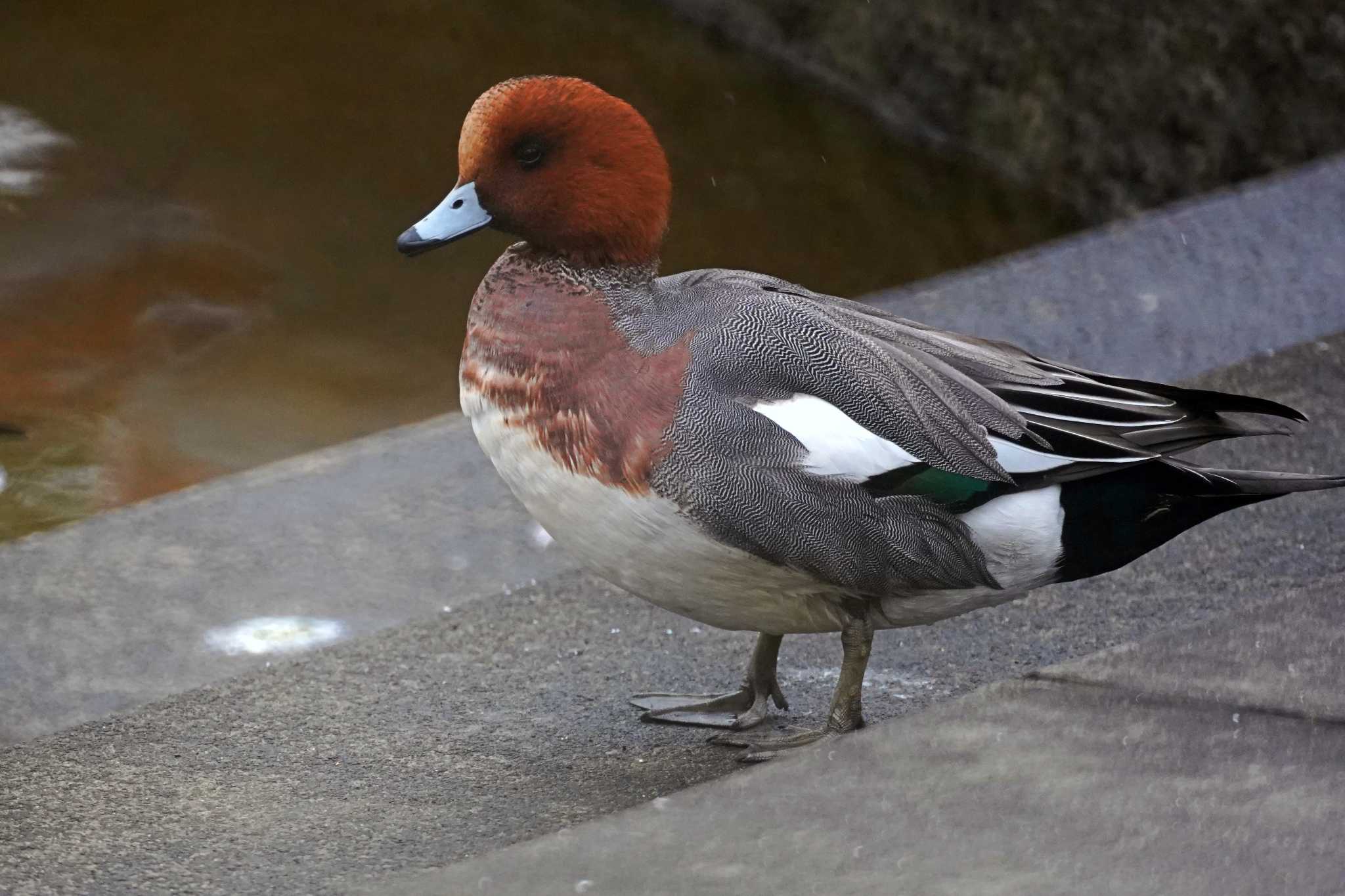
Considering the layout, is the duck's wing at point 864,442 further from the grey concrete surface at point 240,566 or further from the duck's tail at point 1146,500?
the grey concrete surface at point 240,566

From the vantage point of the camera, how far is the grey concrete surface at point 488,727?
2.38m

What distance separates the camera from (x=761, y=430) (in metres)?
2.43

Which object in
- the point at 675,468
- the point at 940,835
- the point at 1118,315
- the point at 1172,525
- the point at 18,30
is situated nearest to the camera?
the point at 940,835

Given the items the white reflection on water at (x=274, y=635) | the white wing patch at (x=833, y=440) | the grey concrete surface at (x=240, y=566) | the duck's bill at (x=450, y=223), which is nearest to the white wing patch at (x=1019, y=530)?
the white wing patch at (x=833, y=440)

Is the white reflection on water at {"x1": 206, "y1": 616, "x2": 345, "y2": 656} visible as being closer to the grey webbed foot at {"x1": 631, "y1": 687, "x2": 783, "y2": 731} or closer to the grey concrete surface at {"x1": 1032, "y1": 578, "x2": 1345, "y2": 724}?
the grey webbed foot at {"x1": 631, "y1": 687, "x2": 783, "y2": 731}

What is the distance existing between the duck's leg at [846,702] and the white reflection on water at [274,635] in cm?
90

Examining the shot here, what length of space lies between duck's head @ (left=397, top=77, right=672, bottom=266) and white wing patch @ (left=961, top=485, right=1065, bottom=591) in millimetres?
649

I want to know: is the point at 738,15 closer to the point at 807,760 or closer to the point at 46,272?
the point at 46,272

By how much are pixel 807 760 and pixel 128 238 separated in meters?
3.89

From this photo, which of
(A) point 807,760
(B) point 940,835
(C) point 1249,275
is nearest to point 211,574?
(A) point 807,760

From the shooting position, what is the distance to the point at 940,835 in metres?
2.05

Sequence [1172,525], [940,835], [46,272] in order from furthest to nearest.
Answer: [46,272]
[1172,525]
[940,835]

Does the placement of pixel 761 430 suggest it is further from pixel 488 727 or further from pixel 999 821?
pixel 488 727

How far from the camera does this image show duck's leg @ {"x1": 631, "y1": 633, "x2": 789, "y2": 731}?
9.20ft
